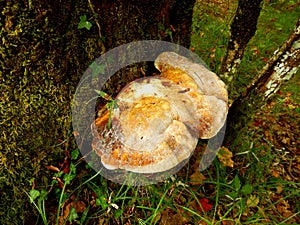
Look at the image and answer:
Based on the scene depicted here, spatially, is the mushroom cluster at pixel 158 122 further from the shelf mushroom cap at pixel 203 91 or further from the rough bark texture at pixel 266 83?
the rough bark texture at pixel 266 83

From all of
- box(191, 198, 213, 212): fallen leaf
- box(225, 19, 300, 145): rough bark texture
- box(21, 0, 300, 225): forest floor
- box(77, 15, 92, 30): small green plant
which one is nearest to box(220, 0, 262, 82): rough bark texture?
box(225, 19, 300, 145): rough bark texture

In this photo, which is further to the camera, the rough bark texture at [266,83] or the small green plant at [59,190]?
the rough bark texture at [266,83]

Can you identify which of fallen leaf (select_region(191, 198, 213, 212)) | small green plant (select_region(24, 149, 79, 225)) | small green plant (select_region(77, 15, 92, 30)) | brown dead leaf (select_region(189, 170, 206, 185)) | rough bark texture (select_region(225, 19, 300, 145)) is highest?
small green plant (select_region(77, 15, 92, 30))

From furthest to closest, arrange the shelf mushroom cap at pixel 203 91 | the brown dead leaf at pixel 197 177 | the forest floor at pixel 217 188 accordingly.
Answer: the brown dead leaf at pixel 197 177
the forest floor at pixel 217 188
the shelf mushroom cap at pixel 203 91

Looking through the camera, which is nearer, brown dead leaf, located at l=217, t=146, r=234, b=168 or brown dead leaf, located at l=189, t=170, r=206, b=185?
brown dead leaf, located at l=189, t=170, r=206, b=185

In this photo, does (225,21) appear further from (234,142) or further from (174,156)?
(174,156)

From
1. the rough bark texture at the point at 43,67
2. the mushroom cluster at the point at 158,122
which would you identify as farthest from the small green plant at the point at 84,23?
the mushroom cluster at the point at 158,122

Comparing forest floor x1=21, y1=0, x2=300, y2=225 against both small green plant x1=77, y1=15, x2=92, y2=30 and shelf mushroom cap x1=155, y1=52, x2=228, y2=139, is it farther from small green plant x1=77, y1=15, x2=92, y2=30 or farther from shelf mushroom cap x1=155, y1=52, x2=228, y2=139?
small green plant x1=77, y1=15, x2=92, y2=30
